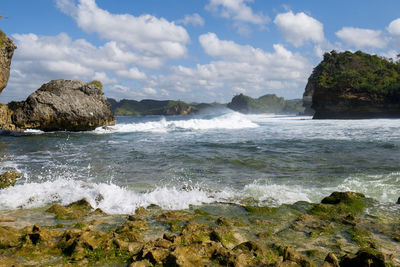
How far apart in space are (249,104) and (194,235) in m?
201

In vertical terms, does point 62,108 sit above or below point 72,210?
above

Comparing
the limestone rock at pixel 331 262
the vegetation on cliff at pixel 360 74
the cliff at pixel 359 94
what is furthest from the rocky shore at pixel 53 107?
the vegetation on cliff at pixel 360 74

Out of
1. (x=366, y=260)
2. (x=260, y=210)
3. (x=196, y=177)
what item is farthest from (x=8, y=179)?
(x=366, y=260)

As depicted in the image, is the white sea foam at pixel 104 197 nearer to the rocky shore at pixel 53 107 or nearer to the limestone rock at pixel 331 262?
the limestone rock at pixel 331 262

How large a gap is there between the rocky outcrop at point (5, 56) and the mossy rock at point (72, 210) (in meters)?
21.6

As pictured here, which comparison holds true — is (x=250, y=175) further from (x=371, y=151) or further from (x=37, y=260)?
(x=371, y=151)

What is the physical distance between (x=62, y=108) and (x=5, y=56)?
20.5 ft

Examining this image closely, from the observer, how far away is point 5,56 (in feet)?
70.2

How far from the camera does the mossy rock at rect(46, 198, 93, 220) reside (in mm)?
4495

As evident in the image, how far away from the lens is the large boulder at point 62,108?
2433 cm

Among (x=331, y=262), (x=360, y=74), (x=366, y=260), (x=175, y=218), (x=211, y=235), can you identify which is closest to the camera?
(x=366, y=260)

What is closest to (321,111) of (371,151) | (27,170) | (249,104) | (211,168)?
(371,151)

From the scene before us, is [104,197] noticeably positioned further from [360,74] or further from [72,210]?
[360,74]

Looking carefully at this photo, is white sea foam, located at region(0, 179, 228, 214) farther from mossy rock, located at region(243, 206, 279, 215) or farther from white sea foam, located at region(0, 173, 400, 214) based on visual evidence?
mossy rock, located at region(243, 206, 279, 215)
